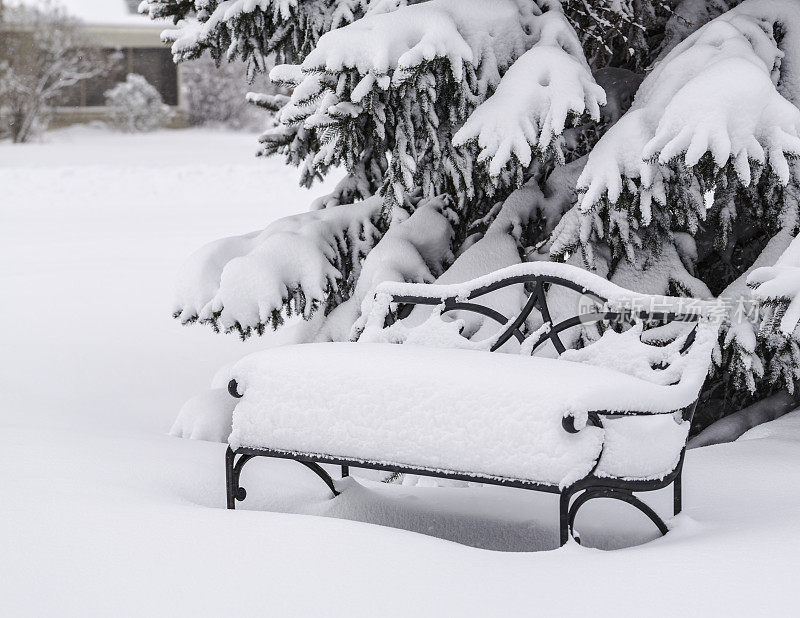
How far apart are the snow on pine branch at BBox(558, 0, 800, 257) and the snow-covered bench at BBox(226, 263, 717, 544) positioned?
A: 0.52 m

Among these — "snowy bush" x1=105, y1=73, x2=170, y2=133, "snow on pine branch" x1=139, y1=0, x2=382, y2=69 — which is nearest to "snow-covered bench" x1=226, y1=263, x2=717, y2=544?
"snow on pine branch" x1=139, y1=0, x2=382, y2=69

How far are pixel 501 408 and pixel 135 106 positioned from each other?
29167mm

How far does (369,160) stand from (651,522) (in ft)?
8.79

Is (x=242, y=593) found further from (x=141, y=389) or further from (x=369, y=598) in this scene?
(x=141, y=389)

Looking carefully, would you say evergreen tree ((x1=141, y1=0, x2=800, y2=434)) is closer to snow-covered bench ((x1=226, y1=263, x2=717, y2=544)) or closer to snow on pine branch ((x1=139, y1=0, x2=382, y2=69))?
snow on pine branch ((x1=139, y1=0, x2=382, y2=69))

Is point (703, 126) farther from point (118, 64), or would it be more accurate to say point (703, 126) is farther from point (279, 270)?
point (118, 64)

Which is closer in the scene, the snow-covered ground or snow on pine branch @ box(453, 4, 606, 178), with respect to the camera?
the snow-covered ground

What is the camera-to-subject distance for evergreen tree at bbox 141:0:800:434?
3.74 meters

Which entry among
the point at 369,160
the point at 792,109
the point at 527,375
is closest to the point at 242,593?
the point at 527,375

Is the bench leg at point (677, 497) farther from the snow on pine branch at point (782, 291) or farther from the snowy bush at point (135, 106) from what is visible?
the snowy bush at point (135, 106)

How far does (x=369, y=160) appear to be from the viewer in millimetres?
5324

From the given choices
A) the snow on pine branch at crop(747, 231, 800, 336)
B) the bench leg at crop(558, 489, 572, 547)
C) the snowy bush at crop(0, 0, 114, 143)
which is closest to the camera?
the bench leg at crop(558, 489, 572, 547)

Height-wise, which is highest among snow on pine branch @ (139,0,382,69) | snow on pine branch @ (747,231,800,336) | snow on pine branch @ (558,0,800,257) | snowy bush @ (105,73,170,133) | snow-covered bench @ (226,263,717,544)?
snow on pine branch @ (139,0,382,69)

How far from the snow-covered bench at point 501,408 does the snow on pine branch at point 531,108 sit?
19.4 inches
